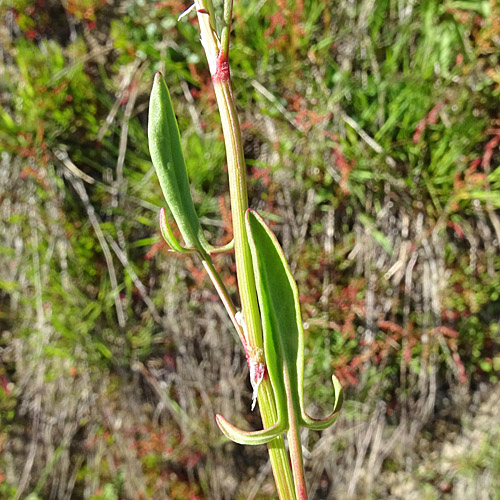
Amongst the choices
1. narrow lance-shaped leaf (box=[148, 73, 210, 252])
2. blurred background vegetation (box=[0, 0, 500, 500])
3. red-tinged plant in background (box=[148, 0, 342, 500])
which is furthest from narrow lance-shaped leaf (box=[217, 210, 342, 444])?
blurred background vegetation (box=[0, 0, 500, 500])

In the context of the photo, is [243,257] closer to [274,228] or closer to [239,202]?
[239,202]

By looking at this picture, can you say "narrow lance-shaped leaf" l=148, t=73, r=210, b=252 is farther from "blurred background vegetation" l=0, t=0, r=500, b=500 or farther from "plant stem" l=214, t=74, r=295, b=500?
"blurred background vegetation" l=0, t=0, r=500, b=500

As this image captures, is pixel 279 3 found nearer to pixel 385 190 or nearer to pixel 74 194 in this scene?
pixel 385 190

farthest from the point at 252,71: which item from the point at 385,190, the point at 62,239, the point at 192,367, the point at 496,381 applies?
the point at 496,381

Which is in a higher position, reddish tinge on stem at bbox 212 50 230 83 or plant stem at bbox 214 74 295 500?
reddish tinge on stem at bbox 212 50 230 83

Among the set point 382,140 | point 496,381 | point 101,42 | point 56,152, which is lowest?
Result: point 496,381
